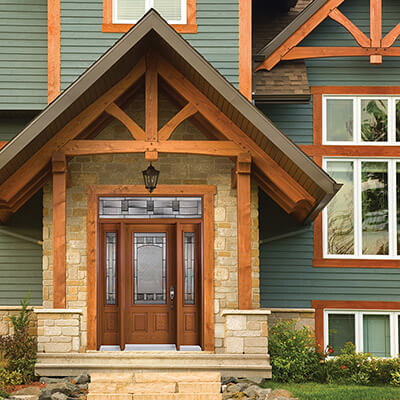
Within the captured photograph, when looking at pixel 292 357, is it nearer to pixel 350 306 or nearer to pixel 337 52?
pixel 350 306

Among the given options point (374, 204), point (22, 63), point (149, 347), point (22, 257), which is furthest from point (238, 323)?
point (22, 63)

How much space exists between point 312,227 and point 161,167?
339 cm

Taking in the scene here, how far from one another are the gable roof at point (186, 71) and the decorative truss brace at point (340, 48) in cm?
289

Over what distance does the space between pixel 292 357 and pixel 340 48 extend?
5912mm

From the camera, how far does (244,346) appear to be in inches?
435

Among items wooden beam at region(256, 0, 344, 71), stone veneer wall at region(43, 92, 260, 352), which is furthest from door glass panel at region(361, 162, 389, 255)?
stone veneer wall at region(43, 92, 260, 352)

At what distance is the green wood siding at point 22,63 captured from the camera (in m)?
12.9

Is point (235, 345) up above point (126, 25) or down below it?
below

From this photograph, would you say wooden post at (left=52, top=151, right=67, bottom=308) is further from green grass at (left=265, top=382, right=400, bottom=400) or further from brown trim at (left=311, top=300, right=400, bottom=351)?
brown trim at (left=311, top=300, right=400, bottom=351)

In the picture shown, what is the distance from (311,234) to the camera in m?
13.8

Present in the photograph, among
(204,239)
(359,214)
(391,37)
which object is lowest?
(204,239)

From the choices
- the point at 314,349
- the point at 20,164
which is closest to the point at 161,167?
the point at 20,164

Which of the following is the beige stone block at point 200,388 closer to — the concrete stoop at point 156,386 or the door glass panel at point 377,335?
the concrete stoop at point 156,386

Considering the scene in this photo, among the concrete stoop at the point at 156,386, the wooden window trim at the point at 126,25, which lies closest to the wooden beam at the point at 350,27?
the wooden window trim at the point at 126,25
